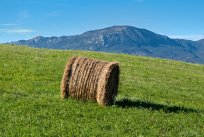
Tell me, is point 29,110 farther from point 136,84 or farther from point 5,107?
point 136,84

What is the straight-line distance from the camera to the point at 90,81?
67.2 ft

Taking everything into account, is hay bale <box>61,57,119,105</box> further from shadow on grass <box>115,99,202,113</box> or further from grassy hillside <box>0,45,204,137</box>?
shadow on grass <box>115,99,202,113</box>

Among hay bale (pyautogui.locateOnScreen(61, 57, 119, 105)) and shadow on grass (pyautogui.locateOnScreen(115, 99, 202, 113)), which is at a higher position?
hay bale (pyautogui.locateOnScreen(61, 57, 119, 105))

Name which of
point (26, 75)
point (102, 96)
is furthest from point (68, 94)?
point (26, 75)

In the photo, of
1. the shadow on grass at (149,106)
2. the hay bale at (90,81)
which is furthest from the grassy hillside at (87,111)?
the hay bale at (90,81)

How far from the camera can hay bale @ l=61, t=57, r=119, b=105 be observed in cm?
2025

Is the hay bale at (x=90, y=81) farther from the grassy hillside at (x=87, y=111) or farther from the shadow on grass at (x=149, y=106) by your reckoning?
the shadow on grass at (x=149, y=106)

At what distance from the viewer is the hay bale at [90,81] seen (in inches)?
797

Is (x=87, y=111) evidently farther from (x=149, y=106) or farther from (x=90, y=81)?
(x=149, y=106)

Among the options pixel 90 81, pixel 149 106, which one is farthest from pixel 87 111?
pixel 149 106

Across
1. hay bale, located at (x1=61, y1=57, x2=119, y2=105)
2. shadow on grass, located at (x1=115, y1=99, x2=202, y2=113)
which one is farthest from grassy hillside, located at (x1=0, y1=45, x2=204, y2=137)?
hay bale, located at (x1=61, y1=57, x2=119, y2=105)

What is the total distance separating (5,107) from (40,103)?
1819 millimetres

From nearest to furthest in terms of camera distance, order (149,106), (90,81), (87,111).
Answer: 1. (87,111)
2. (90,81)
3. (149,106)

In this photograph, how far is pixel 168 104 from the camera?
23.2 metres
